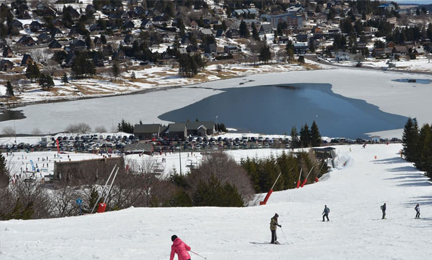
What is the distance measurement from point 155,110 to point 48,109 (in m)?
14.1

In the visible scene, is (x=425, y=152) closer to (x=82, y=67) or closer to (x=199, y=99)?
(x=199, y=99)

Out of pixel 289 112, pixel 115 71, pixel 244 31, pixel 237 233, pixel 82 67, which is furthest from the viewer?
pixel 244 31

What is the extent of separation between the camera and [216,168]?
28.9m

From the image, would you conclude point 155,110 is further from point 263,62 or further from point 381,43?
point 381,43

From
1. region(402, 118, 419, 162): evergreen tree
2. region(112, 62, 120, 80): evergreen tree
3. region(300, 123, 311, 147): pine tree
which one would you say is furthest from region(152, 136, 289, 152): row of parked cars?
region(112, 62, 120, 80): evergreen tree

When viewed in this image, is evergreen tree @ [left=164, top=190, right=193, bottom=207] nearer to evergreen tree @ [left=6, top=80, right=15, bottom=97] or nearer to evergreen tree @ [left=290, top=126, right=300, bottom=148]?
evergreen tree @ [left=290, top=126, right=300, bottom=148]

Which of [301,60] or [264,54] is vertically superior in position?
[264,54]

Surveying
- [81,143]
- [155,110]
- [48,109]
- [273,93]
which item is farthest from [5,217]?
[273,93]

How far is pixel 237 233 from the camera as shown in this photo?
14859 mm

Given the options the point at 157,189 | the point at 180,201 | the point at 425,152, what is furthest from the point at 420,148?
the point at 180,201

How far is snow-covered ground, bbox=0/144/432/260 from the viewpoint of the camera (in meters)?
12.0

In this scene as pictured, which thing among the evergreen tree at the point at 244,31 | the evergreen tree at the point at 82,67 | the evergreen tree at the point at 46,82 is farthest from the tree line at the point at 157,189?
the evergreen tree at the point at 244,31

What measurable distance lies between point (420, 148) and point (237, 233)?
2222cm

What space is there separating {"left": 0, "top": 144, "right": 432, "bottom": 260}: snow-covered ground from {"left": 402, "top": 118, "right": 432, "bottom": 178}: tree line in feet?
21.3
